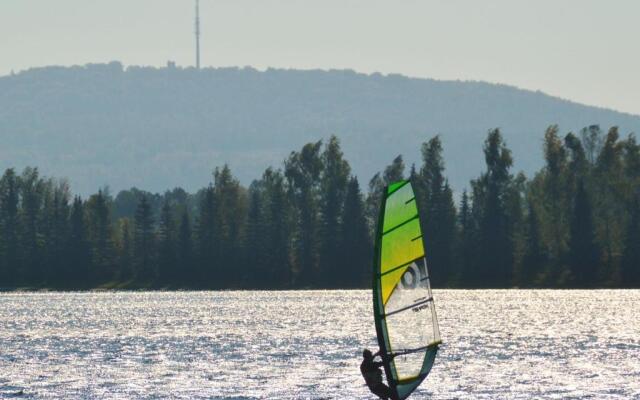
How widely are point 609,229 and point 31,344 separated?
312ft

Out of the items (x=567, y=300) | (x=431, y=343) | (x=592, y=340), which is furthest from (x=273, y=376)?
(x=567, y=300)

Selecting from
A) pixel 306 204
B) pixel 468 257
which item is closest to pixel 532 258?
pixel 468 257

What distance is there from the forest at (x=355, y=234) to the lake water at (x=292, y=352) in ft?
86.0

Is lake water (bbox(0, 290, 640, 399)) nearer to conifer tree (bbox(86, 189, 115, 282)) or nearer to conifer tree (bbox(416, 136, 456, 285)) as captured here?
conifer tree (bbox(416, 136, 456, 285))

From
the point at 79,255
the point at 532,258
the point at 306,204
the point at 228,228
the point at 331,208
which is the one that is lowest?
the point at 532,258

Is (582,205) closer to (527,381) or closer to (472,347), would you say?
(472,347)

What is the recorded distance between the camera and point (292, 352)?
266 feet

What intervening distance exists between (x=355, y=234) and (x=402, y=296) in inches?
5114

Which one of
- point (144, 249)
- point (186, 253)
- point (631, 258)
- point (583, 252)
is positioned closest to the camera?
point (631, 258)

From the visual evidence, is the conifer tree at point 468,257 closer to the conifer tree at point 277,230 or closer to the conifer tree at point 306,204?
the conifer tree at point 306,204

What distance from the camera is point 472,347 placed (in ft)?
276

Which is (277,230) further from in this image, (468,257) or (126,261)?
(468,257)

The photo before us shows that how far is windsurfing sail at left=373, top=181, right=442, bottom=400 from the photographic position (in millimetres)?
45781

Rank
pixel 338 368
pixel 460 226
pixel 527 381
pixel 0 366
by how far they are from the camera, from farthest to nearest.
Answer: pixel 460 226 → pixel 0 366 → pixel 338 368 → pixel 527 381
